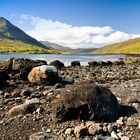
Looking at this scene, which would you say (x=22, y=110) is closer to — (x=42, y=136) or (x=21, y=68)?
(x=42, y=136)

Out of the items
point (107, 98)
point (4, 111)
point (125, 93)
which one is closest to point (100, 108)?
point (107, 98)

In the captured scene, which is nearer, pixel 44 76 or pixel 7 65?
pixel 44 76

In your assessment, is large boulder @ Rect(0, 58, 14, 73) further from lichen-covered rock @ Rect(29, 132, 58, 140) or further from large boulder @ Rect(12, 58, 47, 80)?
lichen-covered rock @ Rect(29, 132, 58, 140)

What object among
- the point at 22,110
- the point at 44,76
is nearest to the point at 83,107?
the point at 22,110

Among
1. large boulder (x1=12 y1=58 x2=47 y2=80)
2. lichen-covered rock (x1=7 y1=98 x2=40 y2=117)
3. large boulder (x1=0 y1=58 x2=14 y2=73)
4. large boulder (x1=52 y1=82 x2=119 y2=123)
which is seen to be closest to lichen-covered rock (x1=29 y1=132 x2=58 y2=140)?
large boulder (x1=52 y1=82 x2=119 y2=123)

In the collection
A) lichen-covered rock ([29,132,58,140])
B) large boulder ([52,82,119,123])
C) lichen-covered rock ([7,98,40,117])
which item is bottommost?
lichen-covered rock ([29,132,58,140])

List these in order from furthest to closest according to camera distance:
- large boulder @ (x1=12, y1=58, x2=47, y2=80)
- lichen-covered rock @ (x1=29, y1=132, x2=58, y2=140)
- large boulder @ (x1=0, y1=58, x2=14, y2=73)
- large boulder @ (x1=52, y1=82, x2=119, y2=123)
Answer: large boulder @ (x1=0, y1=58, x2=14, y2=73), large boulder @ (x1=12, y1=58, x2=47, y2=80), large boulder @ (x1=52, y1=82, x2=119, y2=123), lichen-covered rock @ (x1=29, y1=132, x2=58, y2=140)

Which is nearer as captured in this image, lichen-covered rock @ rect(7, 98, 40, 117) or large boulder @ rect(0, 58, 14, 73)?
lichen-covered rock @ rect(7, 98, 40, 117)

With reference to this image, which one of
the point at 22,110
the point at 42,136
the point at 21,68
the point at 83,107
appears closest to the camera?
the point at 42,136

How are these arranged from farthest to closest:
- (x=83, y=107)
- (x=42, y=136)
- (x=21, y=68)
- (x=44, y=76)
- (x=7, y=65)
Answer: (x=7, y=65)
(x=21, y=68)
(x=44, y=76)
(x=83, y=107)
(x=42, y=136)

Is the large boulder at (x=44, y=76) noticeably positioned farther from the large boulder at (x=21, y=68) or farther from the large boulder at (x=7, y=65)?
the large boulder at (x=7, y=65)

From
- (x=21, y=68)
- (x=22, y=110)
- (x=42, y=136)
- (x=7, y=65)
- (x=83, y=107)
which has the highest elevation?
(x=83, y=107)

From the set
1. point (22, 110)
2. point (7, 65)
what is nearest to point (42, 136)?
point (22, 110)

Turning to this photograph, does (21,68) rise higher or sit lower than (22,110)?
higher
